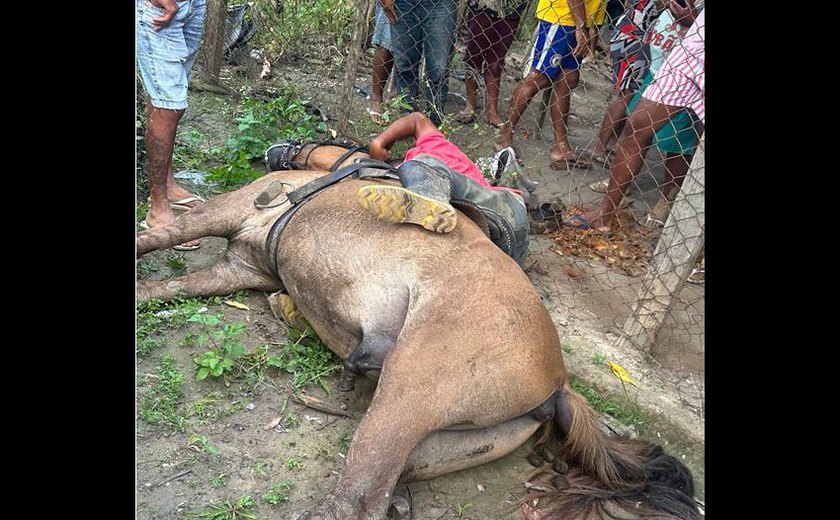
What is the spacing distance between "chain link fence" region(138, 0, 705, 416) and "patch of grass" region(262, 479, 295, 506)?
6.28 feet

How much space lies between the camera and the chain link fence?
3850mm

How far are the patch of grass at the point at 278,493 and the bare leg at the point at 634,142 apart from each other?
2.93 meters

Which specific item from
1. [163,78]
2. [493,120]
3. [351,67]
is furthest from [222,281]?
[493,120]

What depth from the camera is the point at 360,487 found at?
2416mm

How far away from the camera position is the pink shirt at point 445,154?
376 centimetres

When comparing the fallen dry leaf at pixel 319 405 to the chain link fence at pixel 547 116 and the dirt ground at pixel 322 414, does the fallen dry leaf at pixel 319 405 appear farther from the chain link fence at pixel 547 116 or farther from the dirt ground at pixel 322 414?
the chain link fence at pixel 547 116

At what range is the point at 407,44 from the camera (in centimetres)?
579

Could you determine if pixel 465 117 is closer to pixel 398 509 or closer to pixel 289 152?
pixel 289 152

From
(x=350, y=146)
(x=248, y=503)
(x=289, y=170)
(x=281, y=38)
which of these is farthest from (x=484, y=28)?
(x=248, y=503)

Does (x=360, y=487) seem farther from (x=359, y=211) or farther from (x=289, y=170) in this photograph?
(x=289, y=170)

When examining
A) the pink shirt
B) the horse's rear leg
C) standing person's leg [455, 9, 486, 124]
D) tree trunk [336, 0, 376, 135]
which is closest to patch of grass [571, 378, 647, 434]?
the horse's rear leg

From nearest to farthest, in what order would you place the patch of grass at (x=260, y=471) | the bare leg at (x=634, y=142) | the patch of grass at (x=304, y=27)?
the patch of grass at (x=260, y=471) < the bare leg at (x=634, y=142) < the patch of grass at (x=304, y=27)

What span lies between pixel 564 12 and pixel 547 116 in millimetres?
1509

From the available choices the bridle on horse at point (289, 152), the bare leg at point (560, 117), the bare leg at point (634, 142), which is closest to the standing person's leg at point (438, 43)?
the bare leg at point (560, 117)
